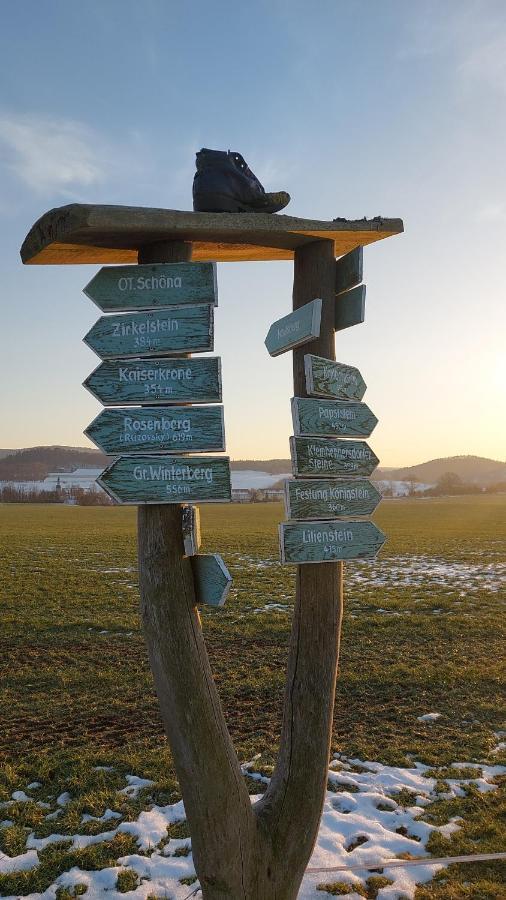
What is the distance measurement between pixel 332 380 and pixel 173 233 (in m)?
1.13

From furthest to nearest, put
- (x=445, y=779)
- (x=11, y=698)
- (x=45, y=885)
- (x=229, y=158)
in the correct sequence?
(x=11, y=698), (x=445, y=779), (x=45, y=885), (x=229, y=158)

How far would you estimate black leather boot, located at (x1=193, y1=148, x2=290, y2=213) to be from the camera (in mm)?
3373

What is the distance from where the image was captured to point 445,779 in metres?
5.60

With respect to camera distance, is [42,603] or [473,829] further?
[42,603]

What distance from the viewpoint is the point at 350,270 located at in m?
3.57

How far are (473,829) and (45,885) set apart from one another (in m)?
3.00

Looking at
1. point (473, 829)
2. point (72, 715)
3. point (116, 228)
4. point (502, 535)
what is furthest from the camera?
point (502, 535)

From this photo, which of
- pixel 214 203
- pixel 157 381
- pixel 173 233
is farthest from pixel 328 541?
pixel 214 203

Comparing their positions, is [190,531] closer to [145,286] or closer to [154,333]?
[154,333]

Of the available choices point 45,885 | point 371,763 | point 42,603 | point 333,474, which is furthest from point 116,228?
point 42,603

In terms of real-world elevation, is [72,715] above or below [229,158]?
below

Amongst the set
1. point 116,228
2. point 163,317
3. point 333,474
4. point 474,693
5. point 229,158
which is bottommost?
point 474,693

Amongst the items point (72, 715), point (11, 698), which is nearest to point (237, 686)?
point (72, 715)

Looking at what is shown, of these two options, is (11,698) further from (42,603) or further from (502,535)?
(502,535)
